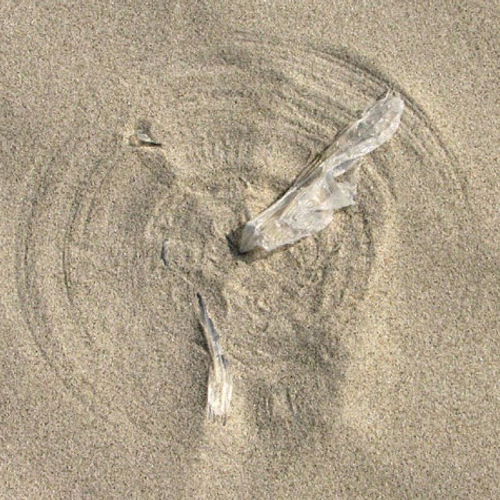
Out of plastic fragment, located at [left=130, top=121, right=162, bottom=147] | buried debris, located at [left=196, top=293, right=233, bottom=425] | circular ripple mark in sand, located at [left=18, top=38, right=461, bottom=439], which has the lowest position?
buried debris, located at [left=196, top=293, right=233, bottom=425]

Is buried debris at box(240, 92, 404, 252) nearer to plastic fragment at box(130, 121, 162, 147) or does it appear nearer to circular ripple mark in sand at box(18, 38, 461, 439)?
circular ripple mark in sand at box(18, 38, 461, 439)

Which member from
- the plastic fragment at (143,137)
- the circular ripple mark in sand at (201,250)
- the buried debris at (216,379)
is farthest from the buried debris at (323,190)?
the plastic fragment at (143,137)

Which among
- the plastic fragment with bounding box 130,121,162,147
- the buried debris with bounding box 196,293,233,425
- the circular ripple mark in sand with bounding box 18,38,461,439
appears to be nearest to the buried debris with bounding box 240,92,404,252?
the circular ripple mark in sand with bounding box 18,38,461,439

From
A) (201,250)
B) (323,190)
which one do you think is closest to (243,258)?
(201,250)

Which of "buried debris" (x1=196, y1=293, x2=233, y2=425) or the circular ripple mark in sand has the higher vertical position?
the circular ripple mark in sand

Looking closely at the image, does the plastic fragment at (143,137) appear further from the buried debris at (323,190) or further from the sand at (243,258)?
the buried debris at (323,190)

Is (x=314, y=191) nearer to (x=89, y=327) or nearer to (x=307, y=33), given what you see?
(x=307, y=33)
